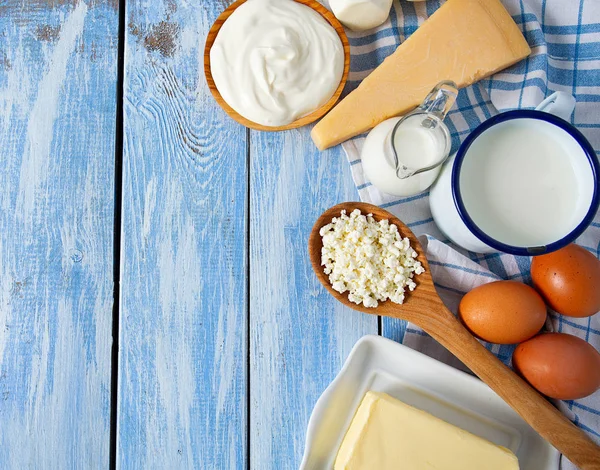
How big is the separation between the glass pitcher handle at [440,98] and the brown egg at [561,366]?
337 mm

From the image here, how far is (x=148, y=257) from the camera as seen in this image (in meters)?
0.86

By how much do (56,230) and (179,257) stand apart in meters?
0.19

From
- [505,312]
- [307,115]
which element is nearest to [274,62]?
[307,115]

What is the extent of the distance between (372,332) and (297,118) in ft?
1.12

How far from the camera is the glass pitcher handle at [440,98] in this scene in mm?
714

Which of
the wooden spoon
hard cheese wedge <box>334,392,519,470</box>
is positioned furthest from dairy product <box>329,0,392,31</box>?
hard cheese wedge <box>334,392,519,470</box>

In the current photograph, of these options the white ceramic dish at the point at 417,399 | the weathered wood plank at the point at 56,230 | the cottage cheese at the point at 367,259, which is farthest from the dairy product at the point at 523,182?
the weathered wood plank at the point at 56,230

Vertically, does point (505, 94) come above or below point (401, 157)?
above

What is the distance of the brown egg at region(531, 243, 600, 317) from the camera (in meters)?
0.74

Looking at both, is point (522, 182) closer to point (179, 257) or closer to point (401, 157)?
point (401, 157)

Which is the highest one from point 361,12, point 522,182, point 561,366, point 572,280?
point 361,12

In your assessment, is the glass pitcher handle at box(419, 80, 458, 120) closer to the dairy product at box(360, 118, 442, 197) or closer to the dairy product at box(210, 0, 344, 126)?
the dairy product at box(360, 118, 442, 197)

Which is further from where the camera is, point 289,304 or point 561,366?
point 289,304

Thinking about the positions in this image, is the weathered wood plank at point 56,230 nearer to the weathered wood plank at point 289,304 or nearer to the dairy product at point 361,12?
the weathered wood plank at point 289,304
